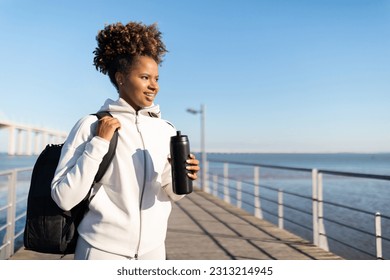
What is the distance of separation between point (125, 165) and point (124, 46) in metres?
0.38

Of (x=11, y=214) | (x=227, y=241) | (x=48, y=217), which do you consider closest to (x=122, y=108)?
(x=48, y=217)

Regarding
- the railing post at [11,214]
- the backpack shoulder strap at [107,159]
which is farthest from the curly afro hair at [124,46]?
the railing post at [11,214]

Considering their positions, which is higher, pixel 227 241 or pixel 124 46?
pixel 124 46

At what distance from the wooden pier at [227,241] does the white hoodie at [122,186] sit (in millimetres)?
2293

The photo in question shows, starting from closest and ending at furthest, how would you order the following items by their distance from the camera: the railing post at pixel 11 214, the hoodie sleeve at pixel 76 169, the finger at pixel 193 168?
the hoodie sleeve at pixel 76 169 → the finger at pixel 193 168 → the railing post at pixel 11 214

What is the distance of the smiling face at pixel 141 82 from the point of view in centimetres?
121

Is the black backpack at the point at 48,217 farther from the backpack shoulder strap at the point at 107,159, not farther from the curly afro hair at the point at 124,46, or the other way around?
the curly afro hair at the point at 124,46

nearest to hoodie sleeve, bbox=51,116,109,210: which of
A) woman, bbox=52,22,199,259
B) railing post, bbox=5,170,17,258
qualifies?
woman, bbox=52,22,199,259

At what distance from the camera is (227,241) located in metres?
4.11

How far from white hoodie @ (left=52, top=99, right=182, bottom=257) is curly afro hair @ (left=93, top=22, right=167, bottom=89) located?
13 centimetres

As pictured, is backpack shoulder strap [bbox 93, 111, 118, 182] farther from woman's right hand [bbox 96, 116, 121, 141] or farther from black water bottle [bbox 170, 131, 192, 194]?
black water bottle [bbox 170, 131, 192, 194]

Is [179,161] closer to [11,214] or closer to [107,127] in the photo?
[107,127]

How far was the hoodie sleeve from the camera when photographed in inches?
42.0
